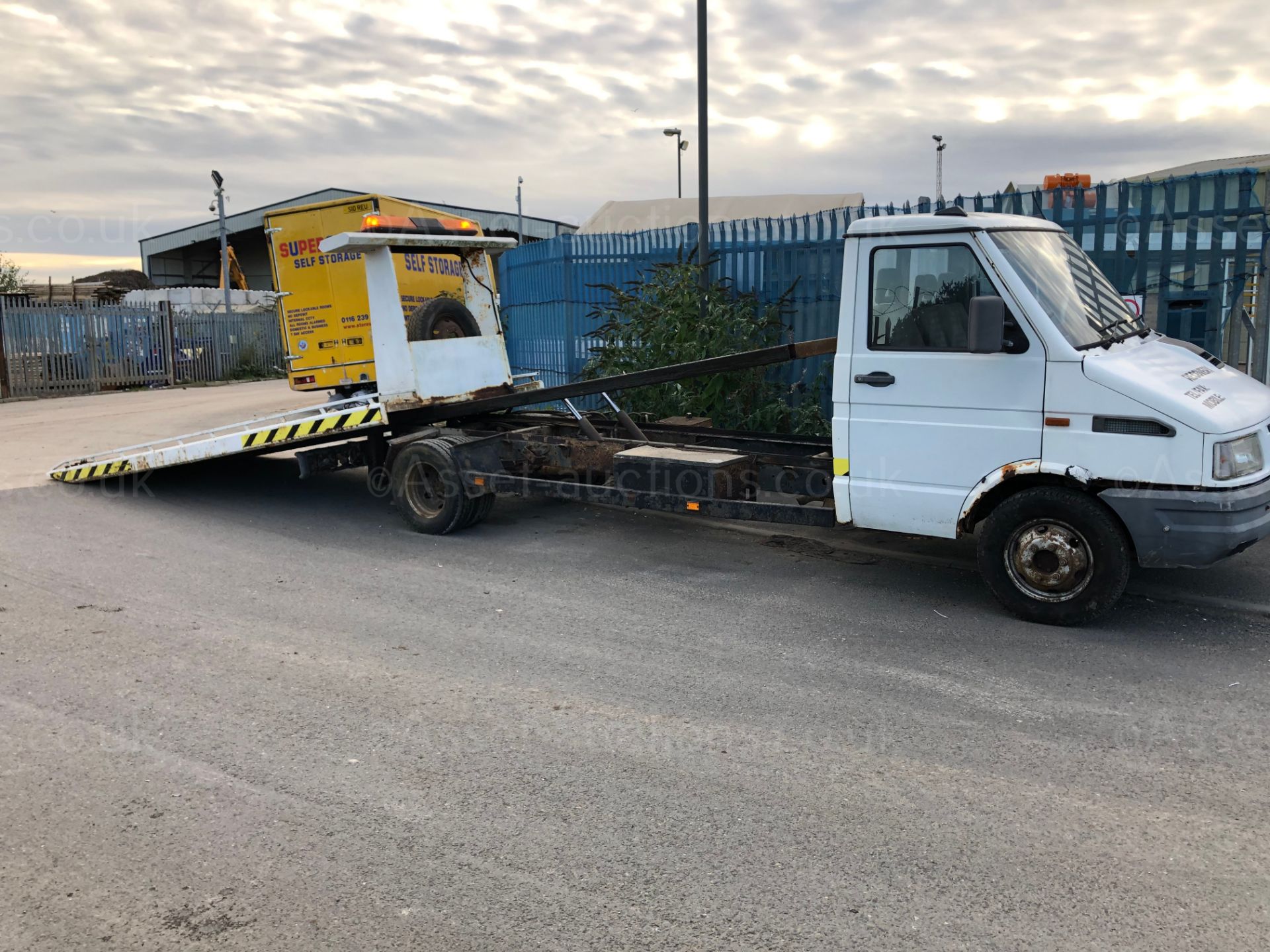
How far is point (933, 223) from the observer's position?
5.95m

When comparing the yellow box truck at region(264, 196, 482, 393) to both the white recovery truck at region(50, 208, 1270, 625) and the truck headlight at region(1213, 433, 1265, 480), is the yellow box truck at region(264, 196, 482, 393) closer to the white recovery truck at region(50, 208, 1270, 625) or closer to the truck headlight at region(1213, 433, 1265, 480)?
the white recovery truck at region(50, 208, 1270, 625)

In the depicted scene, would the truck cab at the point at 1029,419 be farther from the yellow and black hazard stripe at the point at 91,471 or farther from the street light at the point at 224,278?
the street light at the point at 224,278

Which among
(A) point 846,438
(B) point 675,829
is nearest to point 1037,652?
(A) point 846,438

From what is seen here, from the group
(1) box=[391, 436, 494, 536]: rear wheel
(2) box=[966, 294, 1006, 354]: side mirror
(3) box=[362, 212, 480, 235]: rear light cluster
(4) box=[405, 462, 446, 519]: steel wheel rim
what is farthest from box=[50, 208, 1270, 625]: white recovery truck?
(3) box=[362, 212, 480, 235]: rear light cluster

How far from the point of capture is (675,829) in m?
3.65

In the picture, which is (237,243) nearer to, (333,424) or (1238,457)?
(333,424)

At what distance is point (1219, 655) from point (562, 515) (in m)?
5.45

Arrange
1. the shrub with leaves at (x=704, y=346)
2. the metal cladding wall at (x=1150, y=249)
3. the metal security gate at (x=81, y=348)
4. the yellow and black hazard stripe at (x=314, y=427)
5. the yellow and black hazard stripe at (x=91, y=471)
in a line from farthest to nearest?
the metal security gate at (x=81, y=348), the shrub with leaves at (x=704, y=346), the yellow and black hazard stripe at (x=91, y=471), the metal cladding wall at (x=1150, y=249), the yellow and black hazard stripe at (x=314, y=427)

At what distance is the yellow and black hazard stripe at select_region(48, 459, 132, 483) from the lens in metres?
9.64

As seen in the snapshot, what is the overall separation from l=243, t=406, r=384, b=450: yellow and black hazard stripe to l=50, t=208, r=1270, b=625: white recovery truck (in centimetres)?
218

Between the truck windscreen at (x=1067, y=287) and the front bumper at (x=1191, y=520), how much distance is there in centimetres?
94

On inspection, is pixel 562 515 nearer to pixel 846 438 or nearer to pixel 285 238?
pixel 846 438

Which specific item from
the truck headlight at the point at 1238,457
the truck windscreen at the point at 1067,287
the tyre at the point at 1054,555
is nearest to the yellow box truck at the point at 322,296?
the truck windscreen at the point at 1067,287

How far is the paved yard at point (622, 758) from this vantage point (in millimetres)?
3186
